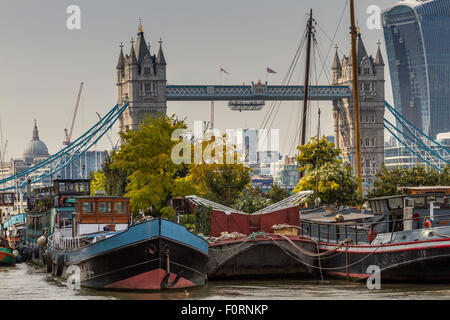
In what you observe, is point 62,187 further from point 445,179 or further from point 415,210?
point 445,179

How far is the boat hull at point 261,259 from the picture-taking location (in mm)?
34688

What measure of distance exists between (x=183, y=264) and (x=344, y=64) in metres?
A: 148

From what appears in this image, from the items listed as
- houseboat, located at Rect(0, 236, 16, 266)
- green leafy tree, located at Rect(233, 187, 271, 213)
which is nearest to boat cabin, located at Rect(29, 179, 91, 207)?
houseboat, located at Rect(0, 236, 16, 266)

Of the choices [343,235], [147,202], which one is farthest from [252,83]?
[343,235]

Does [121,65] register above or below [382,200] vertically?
above

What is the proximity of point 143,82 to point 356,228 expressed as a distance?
131148mm

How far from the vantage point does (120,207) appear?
37531 millimetres

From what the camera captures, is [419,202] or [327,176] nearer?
[419,202]

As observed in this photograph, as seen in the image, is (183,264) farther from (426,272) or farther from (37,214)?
(37,214)

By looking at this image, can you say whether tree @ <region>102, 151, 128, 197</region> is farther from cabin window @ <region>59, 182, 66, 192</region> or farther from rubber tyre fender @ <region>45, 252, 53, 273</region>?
rubber tyre fender @ <region>45, 252, 53, 273</region>

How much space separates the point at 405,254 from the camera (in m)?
31.1

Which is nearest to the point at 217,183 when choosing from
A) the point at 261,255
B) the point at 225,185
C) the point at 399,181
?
the point at 225,185

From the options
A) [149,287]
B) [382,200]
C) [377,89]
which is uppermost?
[377,89]

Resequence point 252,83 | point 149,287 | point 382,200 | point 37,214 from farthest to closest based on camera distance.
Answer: point 252,83 → point 37,214 → point 382,200 → point 149,287
